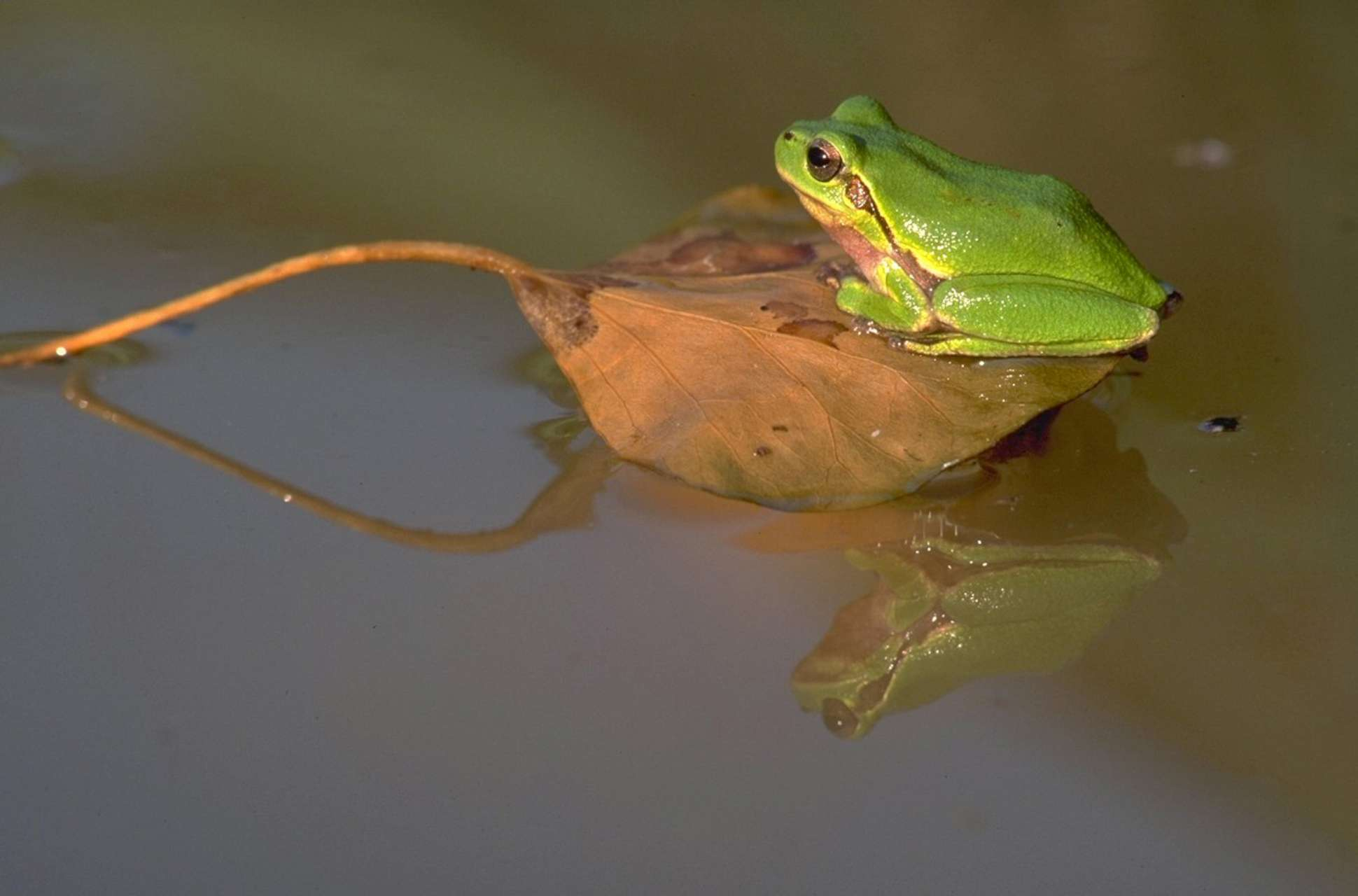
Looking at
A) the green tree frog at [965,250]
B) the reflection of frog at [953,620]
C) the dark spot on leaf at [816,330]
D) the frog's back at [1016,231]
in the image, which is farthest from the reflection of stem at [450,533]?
the frog's back at [1016,231]

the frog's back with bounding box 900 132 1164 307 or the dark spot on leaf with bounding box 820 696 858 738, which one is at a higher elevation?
the frog's back with bounding box 900 132 1164 307

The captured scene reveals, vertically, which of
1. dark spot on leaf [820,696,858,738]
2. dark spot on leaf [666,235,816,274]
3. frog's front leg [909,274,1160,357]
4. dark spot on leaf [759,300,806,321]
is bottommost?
dark spot on leaf [820,696,858,738]

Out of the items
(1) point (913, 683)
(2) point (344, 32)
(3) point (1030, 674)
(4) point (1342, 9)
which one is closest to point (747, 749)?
(1) point (913, 683)

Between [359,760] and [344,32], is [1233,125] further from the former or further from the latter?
[359,760]

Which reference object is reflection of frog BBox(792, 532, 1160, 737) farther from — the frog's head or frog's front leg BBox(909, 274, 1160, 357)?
the frog's head

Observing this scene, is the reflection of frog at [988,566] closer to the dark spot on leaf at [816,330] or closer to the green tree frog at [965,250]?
the green tree frog at [965,250]

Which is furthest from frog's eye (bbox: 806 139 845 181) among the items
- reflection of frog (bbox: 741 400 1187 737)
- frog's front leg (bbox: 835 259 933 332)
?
reflection of frog (bbox: 741 400 1187 737)

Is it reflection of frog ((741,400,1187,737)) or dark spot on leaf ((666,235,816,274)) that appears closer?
reflection of frog ((741,400,1187,737))
